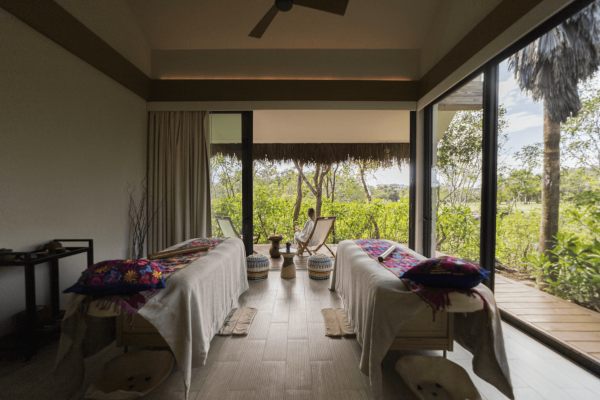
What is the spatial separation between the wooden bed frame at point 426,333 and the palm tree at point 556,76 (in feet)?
3.16

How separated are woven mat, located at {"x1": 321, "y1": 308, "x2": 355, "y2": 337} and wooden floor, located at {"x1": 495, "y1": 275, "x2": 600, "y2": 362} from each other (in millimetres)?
1345

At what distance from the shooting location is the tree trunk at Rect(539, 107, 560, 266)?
6.32 feet

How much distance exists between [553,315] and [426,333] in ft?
3.51

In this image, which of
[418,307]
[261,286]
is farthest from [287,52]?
[418,307]

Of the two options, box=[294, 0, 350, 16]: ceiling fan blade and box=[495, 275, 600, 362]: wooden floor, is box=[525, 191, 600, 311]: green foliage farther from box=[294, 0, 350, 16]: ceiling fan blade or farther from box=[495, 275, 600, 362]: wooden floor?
box=[294, 0, 350, 16]: ceiling fan blade

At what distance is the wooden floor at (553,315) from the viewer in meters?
1.76

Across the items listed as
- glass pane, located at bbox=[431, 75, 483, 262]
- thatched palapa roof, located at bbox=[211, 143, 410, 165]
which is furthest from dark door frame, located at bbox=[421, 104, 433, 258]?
thatched palapa roof, located at bbox=[211, 143, 410, 165]

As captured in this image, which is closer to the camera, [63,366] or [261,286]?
[63,366]

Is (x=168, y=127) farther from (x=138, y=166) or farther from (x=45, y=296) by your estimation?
(x=45, y=296)

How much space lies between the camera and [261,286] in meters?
3.36

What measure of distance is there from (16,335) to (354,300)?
2397 millimetres

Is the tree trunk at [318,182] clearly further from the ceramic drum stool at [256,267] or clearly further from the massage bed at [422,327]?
the massage bed at [422,327]

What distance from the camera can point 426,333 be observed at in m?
1.70

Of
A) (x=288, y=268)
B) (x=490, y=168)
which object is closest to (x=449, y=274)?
(x=490, y=168)
